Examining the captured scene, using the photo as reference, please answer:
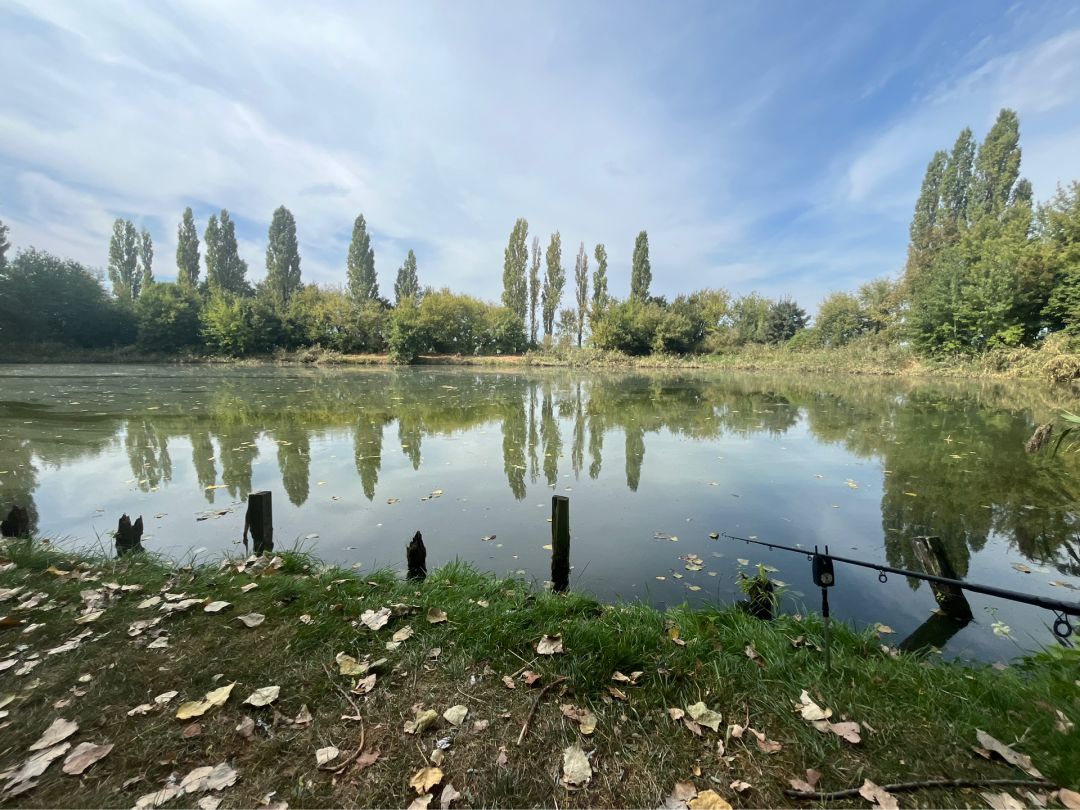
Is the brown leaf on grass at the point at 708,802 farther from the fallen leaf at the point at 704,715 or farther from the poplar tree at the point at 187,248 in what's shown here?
the poplar tree at the point at 187,248

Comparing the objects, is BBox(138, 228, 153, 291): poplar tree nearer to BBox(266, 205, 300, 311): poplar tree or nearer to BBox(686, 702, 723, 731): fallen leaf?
BBox(266, 205, 300, 311): poplar tree

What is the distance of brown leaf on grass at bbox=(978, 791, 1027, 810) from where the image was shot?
1.53 meters

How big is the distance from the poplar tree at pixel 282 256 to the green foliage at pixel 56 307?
465 inches

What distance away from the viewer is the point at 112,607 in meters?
2.81

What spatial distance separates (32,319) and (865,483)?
49009 millimetres

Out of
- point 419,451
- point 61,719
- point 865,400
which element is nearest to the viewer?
point 61,719

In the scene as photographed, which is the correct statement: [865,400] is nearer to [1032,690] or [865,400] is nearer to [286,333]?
[1032,690]

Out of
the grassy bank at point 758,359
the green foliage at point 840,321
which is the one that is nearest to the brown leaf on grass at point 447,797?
the grassy bank at point 758,359

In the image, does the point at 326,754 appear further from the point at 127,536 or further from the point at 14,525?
the point at 14,525

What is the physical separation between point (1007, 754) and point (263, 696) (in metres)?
3.05

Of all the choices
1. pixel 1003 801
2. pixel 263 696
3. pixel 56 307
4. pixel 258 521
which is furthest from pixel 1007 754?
pixel 56 307

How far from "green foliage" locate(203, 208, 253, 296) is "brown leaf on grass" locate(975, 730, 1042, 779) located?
175 ft

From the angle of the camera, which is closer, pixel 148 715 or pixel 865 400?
pixel 148 715

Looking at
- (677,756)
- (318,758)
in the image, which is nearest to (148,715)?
(318,758)
